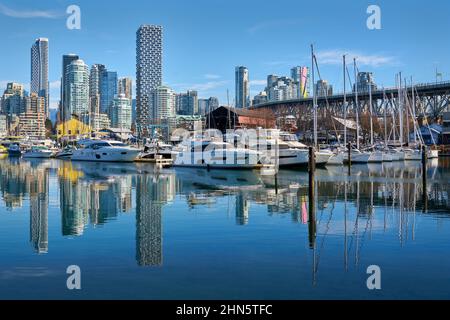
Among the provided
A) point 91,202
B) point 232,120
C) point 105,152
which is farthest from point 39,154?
point 91,202

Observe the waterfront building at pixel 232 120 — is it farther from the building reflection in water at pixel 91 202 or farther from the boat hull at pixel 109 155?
the building reflection in water at pixel 91 202

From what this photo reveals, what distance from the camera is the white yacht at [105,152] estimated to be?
74375mm

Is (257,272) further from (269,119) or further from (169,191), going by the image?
(269,119)

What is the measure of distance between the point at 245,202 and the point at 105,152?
168 ft

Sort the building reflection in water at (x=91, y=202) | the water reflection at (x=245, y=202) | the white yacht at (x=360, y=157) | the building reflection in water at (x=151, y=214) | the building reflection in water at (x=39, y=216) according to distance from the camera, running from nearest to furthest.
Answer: the building reflection in water at (x=151, y=214) → the building reflection in water at (x=39, y=216) → the water reflection at (x=245, y=202) → the building reflection in water at (x=91, y=202) → the white yacht at (x=360, y=157)

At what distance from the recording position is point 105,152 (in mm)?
76625

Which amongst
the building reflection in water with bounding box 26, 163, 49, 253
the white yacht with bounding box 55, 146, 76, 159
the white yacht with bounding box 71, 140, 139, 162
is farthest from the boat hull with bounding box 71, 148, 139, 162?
the building reflection in water with bounding box 26, 163, 49, 253

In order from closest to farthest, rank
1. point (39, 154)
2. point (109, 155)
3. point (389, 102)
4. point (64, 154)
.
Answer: point (109, 155), point (64, 154), point (39, 154), point (389, 102)

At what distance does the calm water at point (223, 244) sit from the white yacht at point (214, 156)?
19.5 metres

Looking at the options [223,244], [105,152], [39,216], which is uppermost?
[105,152]

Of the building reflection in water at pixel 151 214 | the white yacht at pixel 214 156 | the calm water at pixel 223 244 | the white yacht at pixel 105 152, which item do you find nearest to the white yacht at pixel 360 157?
the white yacht at pixel 214 156

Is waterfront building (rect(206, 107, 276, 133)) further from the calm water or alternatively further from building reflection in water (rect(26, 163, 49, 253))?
the calm water

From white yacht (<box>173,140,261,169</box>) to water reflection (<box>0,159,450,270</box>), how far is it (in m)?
6.40

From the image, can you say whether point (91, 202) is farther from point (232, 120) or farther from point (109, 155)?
point (232, 120)
